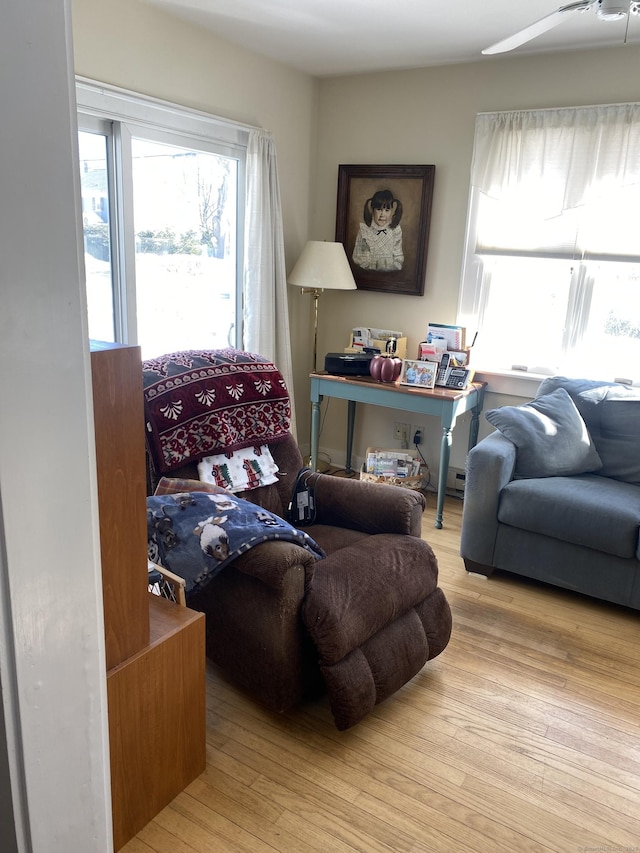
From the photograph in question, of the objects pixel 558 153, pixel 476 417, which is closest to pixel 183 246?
pixel 476 417

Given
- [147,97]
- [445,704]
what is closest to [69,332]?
[445,704]

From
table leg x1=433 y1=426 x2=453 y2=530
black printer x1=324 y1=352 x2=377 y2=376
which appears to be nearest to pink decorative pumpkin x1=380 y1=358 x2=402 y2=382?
black printer x1=324 y1=352 x2=377 y2=376

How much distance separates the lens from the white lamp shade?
388 cm

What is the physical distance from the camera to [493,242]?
374 centimetres

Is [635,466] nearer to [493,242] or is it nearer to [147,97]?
[493,242]

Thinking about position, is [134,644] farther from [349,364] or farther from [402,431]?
[402,431]

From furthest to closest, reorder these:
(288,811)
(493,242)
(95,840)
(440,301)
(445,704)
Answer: (440,301)
(493,242)
(445,704)
(288,811)
(95,840)

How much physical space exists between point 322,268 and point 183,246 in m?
0.84

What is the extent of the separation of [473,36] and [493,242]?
3.42 ft

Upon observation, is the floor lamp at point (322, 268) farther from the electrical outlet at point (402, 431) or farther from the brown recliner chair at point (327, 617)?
the brown recliner chair at point (327, 617)

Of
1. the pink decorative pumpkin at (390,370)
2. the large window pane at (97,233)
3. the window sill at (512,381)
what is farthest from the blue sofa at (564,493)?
the large window pane at (97,233)

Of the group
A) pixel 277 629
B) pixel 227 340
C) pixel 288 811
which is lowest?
pixel 288 811

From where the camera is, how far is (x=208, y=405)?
2.41 metres

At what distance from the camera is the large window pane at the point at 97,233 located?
290 centimetres
